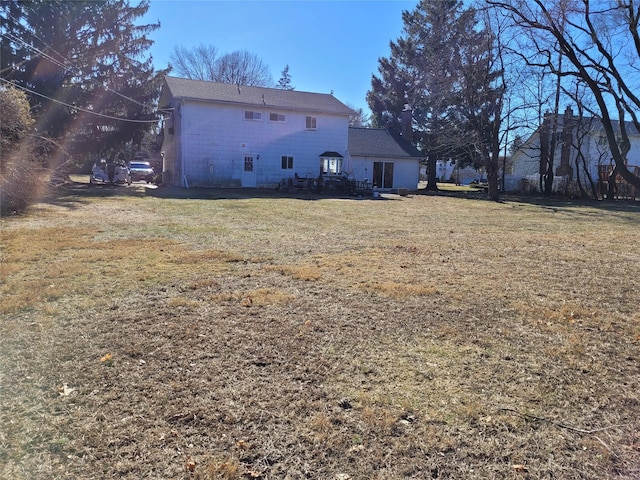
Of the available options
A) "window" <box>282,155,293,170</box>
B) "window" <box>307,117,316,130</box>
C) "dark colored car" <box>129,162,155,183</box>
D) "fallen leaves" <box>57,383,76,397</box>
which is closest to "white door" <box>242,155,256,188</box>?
"window" <box>282,155,293,170</box>

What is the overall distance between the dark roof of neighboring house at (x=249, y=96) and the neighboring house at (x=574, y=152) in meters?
13.2

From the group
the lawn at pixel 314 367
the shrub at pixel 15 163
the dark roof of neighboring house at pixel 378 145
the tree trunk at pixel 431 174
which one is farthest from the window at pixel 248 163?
the lawn at pixel 314 367

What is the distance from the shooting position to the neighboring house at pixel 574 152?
87.5 ft

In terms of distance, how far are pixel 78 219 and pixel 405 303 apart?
9.80 meters

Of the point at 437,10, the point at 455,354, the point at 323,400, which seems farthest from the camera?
the point at 437,10

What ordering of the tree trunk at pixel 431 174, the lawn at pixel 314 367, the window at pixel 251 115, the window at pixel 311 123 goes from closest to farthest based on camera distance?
the lawn at pixel 314 367, the window at pixel 251 115, the window at pixel 311 123, the tree trunk at pixel 431 174

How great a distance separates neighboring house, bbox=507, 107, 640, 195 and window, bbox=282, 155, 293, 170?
14.6m

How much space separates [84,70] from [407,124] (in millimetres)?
24256

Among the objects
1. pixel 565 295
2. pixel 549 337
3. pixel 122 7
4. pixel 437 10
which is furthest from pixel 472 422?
pixel 437 10

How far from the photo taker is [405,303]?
473 cm

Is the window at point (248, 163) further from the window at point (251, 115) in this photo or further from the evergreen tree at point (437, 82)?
the evergreen tree at point (437, 82)

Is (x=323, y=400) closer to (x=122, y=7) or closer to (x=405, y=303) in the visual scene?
(x=405, y=303)

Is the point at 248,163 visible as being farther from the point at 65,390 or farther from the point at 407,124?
the point at 65,390

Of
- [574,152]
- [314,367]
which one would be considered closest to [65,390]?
[314,367]
